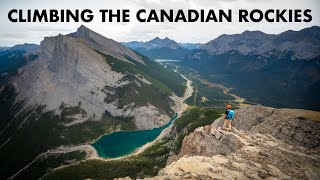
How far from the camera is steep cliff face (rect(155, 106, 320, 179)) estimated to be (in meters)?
38.3

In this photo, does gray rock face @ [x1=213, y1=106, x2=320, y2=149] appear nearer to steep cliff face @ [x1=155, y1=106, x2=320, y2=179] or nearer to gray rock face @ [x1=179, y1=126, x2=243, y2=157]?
steep cliff face @ [x1=155, y1=106, x2=320, y2=179]

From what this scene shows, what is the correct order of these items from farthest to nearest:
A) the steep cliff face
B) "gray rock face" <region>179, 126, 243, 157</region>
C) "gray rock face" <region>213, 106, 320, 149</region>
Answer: "gray rock face" <region>213, 106, 320, 149</region> < "gray rock face" <region>179, 126, 243, 157</region> < the steep cliff face

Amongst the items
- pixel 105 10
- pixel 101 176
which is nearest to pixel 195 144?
pixel 105 10

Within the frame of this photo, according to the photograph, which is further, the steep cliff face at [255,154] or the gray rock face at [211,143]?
the gray rock face at [211,143]

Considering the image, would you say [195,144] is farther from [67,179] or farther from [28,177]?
[28,177]

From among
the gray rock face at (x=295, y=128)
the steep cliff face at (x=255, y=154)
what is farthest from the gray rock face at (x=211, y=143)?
the gray rock face at (x=295, y=128)

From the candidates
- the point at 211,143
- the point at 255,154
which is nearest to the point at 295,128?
the point at 211,143

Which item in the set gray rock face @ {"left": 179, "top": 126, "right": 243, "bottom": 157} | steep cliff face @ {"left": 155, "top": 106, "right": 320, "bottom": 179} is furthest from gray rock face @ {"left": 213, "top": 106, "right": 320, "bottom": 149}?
gray rock face @ {"left": 179, "top": 126, "right": 243, "bottom": 157}

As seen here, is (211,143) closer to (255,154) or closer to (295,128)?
(255,154)

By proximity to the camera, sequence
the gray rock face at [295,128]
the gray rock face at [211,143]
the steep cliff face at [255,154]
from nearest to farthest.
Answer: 1. the steep cliff face at [255,154]
2. the gray rock face at [211,143]
3. the gray rock face at [295,128]

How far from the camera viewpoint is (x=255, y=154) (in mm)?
44312

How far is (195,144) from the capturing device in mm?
67812

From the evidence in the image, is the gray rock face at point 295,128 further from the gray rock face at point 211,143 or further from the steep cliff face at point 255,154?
the gray rock face at point 211,143

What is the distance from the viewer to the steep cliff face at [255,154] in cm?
3828
